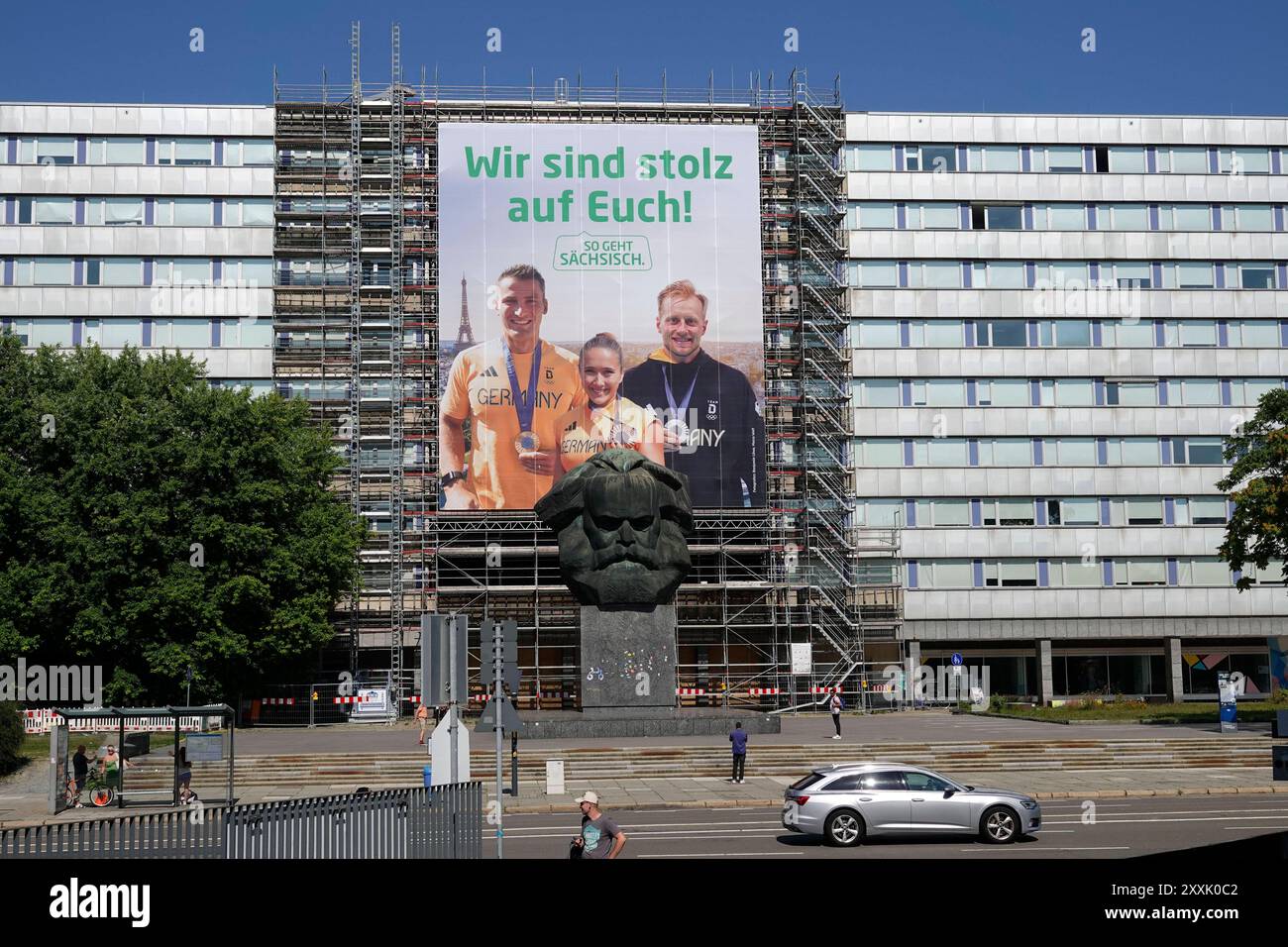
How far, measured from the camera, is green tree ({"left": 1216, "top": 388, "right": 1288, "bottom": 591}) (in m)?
40.9

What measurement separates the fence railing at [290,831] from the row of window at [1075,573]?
52854 millimetres

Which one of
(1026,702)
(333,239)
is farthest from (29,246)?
(1026,702)

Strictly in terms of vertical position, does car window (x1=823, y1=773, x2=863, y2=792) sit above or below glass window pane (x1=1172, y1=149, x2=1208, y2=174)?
below

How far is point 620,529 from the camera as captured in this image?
3941 centimetres

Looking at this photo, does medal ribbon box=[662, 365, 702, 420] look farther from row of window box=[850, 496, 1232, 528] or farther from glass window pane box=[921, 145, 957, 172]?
glass window pane box=[921, 145, 957, 172]

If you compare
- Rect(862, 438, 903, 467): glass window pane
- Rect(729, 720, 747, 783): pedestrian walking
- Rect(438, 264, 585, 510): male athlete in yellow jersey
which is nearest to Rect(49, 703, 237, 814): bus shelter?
Rect(729, 720, 747, 783): pedestrian walking

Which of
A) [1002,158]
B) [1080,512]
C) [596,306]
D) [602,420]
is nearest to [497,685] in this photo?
[602,420]

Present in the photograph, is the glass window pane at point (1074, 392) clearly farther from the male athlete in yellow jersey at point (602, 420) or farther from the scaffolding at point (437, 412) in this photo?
the male athlete in yellow jersey at point (602, 420)

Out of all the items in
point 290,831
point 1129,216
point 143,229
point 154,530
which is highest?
point 1129,216

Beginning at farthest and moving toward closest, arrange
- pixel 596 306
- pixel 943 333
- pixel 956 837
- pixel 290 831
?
pixel 943 333
pixel 596 306
pixel 956 837
pixel 290 831

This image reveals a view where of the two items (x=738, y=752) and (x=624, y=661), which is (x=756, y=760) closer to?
(x=738, y=752)

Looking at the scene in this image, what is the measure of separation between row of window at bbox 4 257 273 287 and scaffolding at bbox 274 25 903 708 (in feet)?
5.24

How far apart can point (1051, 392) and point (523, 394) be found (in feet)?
87.3

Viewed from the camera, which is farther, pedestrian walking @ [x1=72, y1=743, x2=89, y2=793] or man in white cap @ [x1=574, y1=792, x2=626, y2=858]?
pedestrian walking @ [x1=72, y1=743, x2=89, y2=793]
